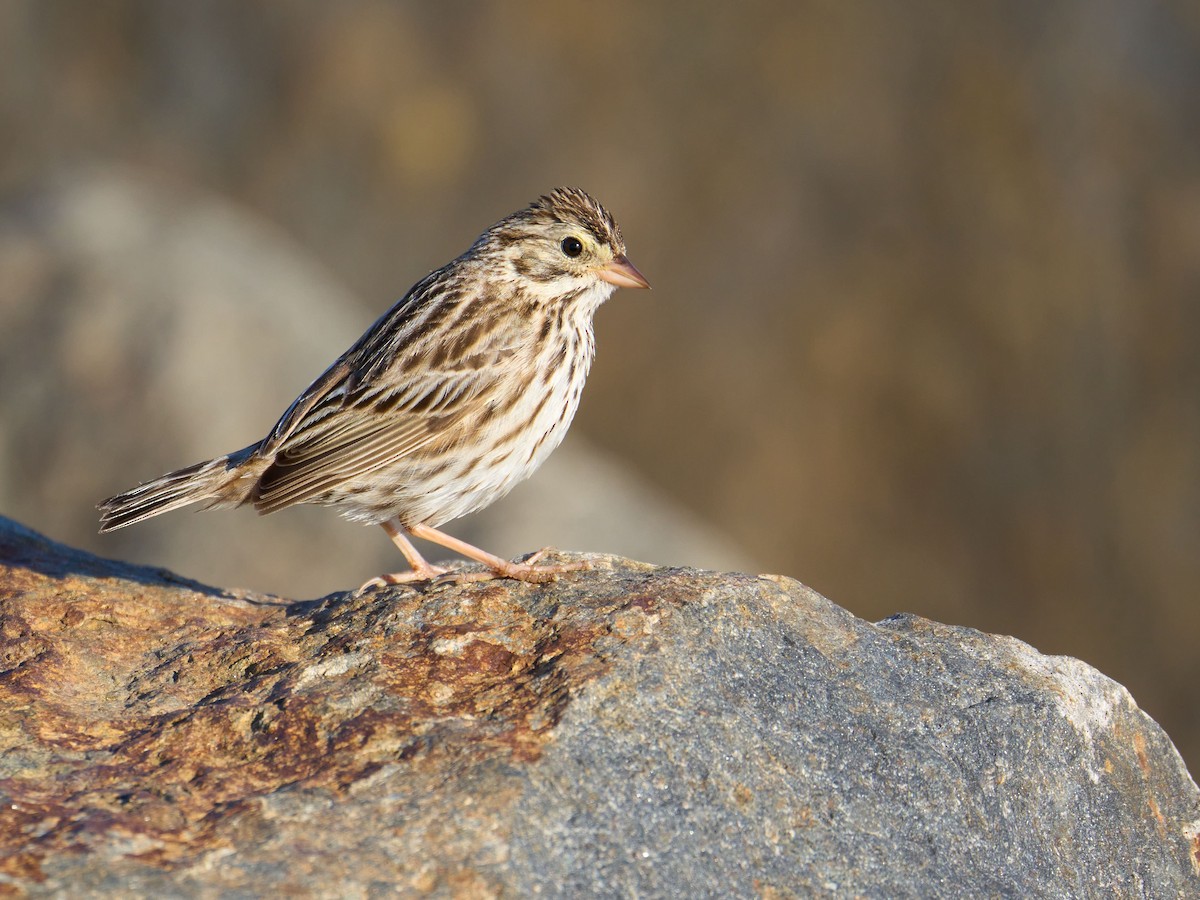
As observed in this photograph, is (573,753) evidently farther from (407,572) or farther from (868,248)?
(868,248)

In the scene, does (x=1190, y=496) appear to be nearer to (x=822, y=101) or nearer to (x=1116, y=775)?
(x=822, y=101)

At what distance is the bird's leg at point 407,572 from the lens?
20.6 feet

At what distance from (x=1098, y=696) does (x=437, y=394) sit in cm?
325

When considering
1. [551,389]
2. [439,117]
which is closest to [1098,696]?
[551,389]

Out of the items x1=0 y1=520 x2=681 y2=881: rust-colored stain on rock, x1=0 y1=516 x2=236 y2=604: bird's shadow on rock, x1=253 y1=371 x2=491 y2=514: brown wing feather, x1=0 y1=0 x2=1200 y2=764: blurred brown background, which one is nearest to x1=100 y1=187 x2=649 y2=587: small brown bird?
x1=253 y1=371 x2=491 y2=514: brown wing feather

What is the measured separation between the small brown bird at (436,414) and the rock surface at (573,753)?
916 millimetres

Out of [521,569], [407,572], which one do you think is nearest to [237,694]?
[521,569]

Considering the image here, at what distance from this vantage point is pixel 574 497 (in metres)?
12.1

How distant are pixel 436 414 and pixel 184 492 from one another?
122cm

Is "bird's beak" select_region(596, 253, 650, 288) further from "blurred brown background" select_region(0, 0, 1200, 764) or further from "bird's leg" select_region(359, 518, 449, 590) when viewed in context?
"blurred brown background" select_region(0, 0, 1200, 764)

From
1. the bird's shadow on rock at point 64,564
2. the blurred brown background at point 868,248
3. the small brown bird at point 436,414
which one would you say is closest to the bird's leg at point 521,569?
the small brown bird at point 436,414

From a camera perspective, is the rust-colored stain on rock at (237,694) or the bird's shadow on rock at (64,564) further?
the bird's shadow on rock at (64,564)

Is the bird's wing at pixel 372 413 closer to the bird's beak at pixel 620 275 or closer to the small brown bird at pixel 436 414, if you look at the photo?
the small brown bird at pixel 436 414

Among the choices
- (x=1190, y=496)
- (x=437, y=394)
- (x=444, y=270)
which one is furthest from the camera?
(x=1190, y=496)
